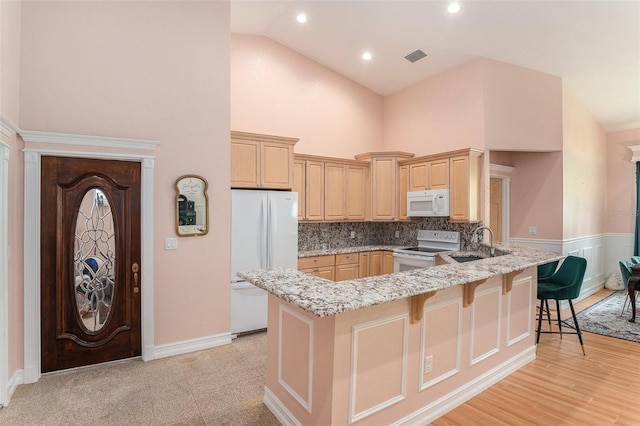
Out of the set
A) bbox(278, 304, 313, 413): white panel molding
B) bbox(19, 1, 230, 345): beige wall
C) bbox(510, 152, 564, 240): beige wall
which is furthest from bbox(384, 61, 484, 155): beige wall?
bbox(278, 304, 313, 413): white panel molding

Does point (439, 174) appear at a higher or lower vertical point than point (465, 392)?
higher

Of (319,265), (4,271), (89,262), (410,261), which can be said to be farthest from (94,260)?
(410,261)

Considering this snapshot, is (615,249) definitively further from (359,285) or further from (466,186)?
(359,285)

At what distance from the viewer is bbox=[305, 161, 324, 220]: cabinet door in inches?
198

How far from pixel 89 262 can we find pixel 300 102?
12.1 ft

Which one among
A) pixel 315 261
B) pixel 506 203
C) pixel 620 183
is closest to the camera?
pixel 315 261

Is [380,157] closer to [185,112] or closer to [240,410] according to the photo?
[185,112]

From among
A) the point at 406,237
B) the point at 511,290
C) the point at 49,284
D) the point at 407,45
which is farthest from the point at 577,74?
the point at 49,284

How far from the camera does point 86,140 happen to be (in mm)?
2990

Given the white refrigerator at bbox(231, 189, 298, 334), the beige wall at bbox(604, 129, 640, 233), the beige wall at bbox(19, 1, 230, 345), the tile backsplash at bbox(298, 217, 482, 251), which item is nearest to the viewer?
the beige wall at bbox(19, 1, 230, 345)

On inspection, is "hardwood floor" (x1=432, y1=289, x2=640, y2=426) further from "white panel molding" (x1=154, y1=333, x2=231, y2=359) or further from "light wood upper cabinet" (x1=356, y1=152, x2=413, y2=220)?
"light wood upper cabinet" (x1=356, y1=152, x2=413, y2=220)

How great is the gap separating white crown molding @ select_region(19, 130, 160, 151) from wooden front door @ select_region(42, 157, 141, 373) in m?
0.16

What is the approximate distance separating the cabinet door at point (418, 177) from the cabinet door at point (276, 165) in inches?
81.2

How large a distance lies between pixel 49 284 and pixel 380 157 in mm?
4607
